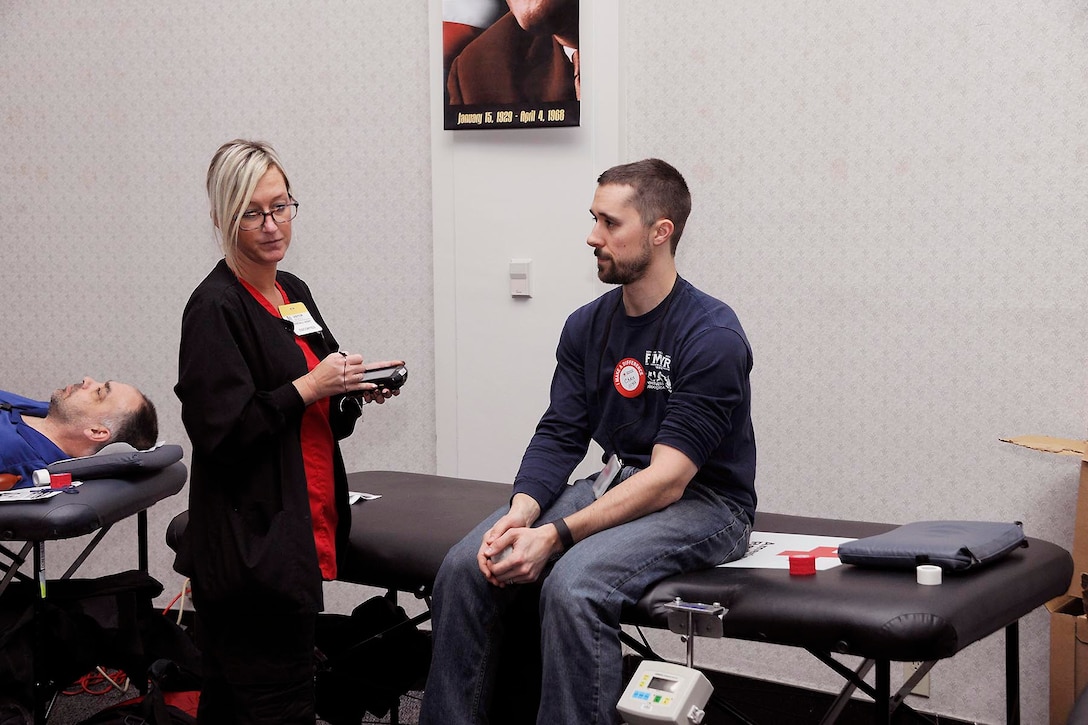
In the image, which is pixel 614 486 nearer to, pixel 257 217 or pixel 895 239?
pixel 257 217

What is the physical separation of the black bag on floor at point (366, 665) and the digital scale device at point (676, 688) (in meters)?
0.78

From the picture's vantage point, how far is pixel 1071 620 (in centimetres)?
238

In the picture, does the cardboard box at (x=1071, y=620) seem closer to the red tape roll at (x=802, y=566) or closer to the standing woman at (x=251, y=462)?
the red tape roll at (x=802, y=566)

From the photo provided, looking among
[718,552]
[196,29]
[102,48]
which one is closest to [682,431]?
[718,552]

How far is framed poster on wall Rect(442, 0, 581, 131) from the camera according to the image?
297 cm

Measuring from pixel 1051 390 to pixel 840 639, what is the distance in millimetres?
1200

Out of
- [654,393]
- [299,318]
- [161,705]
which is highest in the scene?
[299,318]

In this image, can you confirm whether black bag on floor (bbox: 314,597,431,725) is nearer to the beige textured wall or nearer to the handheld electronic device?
the handheld electronic device

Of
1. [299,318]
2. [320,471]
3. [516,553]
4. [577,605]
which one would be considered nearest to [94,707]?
[320,471]

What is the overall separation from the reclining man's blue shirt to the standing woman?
772 millimetres

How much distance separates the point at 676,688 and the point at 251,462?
2.85 feet

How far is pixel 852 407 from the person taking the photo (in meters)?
2.79

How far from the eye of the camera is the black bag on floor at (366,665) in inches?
95.3

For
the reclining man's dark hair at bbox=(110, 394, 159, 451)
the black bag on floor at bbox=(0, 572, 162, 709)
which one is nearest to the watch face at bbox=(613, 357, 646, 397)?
the black bag on floor at bbox=(0, 572, 162, 709)
